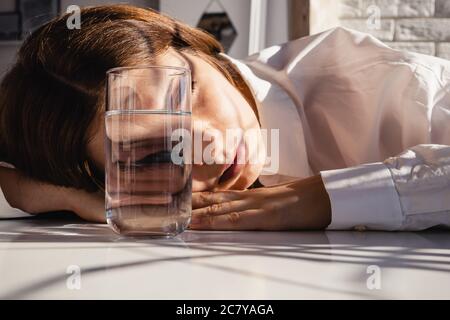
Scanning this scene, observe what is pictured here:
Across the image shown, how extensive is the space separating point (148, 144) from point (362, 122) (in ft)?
2.25

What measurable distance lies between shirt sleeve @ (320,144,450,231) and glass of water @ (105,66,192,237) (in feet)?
0.80

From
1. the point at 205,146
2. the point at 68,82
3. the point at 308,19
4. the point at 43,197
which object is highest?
the point at 308,19

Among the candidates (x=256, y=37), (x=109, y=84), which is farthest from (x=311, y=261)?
(x=256, y=37)

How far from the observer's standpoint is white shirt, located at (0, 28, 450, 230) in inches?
31.1

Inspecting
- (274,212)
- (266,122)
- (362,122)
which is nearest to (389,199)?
(274,212)

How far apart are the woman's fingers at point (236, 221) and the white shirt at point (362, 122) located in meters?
0.10

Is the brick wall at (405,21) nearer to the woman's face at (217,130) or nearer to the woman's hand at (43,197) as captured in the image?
the woman's face at (217,130)

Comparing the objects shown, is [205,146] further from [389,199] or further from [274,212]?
[389,199]

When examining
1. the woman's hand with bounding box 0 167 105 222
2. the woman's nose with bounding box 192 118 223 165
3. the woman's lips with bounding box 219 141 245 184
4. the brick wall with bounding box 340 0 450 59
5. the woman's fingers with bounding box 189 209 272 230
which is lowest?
the woman's hand with bounding box 0 167 105 222

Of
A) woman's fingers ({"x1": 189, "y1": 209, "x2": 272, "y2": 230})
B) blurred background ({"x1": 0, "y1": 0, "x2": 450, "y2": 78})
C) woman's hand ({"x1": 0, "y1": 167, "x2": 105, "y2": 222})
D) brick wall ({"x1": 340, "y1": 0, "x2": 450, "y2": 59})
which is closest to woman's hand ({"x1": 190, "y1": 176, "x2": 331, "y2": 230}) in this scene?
woman's fingers ({"x1": 189, "y1": 209, "x2": 272, "y2": 230})

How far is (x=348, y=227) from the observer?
31.5 inches

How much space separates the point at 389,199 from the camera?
784 millimetres

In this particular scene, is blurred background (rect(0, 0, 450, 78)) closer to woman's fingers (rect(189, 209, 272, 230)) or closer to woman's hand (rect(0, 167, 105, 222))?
woman's hand (rect(0, 167, 105, 222))

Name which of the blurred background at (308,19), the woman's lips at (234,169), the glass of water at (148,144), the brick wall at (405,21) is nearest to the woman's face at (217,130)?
the woman's lips at (234,169)
